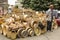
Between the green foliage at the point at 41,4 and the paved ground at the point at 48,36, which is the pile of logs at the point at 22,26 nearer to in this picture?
the paved ground at the point at 48,36

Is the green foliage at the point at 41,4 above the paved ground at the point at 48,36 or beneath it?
above

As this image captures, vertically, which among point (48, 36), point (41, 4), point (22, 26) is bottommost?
point (48, 36)

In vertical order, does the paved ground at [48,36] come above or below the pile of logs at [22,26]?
below

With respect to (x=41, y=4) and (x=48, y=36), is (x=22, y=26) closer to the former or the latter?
(x=48, y=36)

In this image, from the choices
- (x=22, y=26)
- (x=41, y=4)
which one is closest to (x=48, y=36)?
(x=22, y=26)

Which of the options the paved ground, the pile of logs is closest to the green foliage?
the pile of logs

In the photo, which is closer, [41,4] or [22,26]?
[22,26]

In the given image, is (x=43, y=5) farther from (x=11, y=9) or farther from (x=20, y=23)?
(x=20, y=23)

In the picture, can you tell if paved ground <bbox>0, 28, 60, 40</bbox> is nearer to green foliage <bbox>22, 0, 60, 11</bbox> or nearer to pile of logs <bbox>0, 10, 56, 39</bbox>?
pile of logs <bbox>0, 10, 56, 39</bbox>

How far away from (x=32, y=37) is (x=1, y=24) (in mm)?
2379

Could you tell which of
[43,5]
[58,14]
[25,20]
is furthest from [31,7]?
[25,20]

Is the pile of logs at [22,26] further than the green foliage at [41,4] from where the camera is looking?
No

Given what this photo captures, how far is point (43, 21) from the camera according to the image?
12.9m

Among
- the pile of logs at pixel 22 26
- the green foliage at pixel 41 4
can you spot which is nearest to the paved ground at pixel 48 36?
the pile of logs at pixel 22 26
